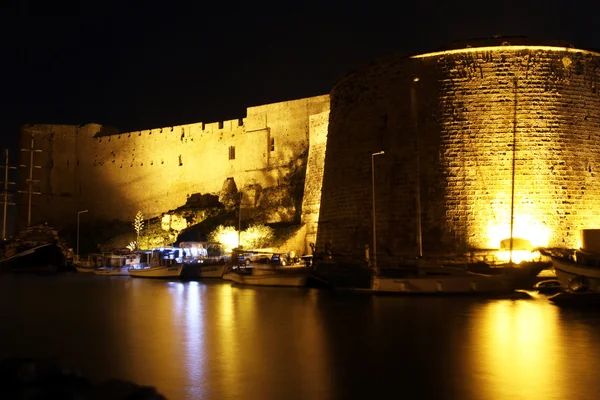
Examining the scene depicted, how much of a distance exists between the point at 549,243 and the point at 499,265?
1.53m

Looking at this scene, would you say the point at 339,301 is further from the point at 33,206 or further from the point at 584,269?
the point at 33,206

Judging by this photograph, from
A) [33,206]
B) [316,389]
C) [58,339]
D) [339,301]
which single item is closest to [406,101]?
[339,301]

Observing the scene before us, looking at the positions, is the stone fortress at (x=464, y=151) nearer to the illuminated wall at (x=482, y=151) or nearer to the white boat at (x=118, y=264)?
the illuminated wall at (x=482, y=151)

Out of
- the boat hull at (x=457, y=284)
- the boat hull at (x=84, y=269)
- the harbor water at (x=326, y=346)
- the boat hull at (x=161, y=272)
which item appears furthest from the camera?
the boat hull at (x=84, y=269)

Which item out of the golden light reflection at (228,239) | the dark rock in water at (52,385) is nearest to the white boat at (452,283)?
the dark rock in water at (52,385)

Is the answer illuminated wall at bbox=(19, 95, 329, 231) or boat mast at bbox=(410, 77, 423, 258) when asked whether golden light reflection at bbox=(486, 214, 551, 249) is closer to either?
boat mast at bbox=(410, 77, 423, 258)

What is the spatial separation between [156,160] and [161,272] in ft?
47.2

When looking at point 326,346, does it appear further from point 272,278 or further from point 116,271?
point 116,271

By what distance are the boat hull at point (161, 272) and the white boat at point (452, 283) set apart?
512 inches

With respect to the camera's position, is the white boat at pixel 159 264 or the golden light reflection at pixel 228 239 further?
the golden light reflection at pixel 228 239

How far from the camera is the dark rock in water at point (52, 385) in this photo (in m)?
4.86

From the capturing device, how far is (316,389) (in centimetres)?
640

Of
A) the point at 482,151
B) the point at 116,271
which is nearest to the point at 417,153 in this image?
the point at 482,151

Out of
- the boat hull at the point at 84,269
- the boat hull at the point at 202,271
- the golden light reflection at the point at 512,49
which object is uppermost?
the golden light reflection at the point at 512,49
